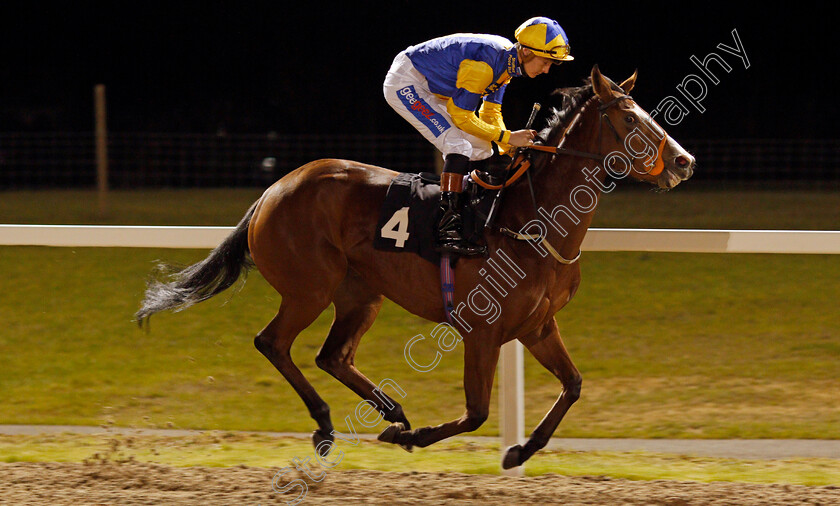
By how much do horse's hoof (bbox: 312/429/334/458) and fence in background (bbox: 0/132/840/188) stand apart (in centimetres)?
771

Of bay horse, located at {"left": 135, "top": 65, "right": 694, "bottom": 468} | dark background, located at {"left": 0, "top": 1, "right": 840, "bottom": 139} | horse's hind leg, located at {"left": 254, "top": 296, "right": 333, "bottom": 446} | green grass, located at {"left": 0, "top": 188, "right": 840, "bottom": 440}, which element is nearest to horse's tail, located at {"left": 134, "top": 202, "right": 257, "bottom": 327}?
bay horse, located at {"left": 135, "top": 65, "right": 694, "bottom": 468}

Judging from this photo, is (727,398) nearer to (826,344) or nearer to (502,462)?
(826,344)

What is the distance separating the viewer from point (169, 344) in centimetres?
658

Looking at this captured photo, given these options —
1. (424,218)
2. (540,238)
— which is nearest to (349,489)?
(424,218)

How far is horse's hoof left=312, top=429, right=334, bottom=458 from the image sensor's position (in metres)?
4.51

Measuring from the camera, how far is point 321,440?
451 cm

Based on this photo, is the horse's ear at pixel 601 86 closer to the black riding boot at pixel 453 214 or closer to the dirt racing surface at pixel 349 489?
the black riding boot at pixel 453 214

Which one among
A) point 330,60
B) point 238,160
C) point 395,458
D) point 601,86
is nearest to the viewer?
point 601,86

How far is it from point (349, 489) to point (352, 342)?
0.67 m

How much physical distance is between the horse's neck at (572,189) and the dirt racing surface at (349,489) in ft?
3.07

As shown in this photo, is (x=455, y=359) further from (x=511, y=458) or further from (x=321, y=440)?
(x=511, y=458)

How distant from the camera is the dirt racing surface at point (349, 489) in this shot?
410 cm

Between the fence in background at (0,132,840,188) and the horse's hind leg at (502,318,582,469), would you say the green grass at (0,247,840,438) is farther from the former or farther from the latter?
the fence in background at (0,132,840,188)

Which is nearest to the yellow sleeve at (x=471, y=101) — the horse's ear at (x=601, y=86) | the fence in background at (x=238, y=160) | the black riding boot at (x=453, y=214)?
the black riding boot at (x=453, y=214)
